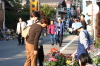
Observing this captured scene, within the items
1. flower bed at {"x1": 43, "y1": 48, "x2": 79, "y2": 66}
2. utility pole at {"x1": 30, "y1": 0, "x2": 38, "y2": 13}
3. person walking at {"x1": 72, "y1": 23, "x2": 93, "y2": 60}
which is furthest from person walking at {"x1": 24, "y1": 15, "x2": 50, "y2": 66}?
Answer: utility pole at {"x1": 30, "y1": 0, "x2": 38, "y2": 13}

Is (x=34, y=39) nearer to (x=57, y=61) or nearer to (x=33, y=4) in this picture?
(x=57, y=61)

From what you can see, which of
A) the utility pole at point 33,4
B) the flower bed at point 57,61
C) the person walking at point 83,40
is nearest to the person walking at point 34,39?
the flower bed at point 57,61

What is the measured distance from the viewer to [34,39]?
25.4 ft

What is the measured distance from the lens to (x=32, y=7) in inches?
1039

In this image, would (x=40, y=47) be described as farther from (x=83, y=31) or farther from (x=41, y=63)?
(x=83, y=31)

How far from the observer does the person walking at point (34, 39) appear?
770 cm

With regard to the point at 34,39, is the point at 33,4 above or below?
above

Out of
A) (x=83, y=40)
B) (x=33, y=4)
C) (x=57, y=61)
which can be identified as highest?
(x=33, y=4)

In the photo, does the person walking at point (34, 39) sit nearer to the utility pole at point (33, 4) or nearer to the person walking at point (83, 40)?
the person walking at point (83, 40)

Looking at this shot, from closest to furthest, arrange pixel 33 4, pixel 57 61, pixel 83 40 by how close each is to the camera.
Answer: pixel 83 40, pixel 57 61, pixel 33 4

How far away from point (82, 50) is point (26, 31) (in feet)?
5.26

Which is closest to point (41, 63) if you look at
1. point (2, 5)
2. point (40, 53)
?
point (40, 53)

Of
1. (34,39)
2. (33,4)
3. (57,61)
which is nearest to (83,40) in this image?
(57,61)

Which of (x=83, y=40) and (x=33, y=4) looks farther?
(x=33, y=4)
